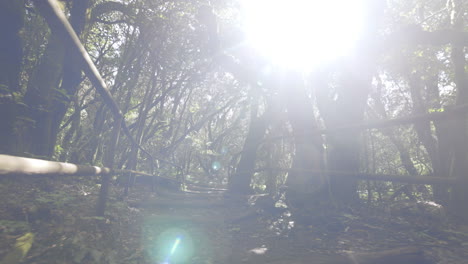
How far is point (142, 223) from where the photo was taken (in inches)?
136

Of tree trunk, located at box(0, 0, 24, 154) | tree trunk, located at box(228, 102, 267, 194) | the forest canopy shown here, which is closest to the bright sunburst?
the forest canopy

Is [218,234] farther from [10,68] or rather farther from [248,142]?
[248,142]

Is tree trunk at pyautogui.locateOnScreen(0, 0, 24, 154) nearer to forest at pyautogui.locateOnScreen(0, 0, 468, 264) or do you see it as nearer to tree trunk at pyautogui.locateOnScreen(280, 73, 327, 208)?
forest at pyautogui.locateOnScreen(0, 0, 468, 264)

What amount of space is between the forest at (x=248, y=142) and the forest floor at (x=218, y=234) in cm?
2

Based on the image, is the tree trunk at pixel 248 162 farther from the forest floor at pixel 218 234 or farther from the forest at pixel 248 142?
the forest floor at pixel 218 234

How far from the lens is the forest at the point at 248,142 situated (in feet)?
7.18

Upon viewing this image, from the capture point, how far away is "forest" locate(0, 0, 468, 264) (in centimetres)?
219

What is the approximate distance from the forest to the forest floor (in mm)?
25

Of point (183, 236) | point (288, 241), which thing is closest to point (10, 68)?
point (183, 236)

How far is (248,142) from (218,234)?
508 centimetres

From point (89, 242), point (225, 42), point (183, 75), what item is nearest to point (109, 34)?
point (183, 75)

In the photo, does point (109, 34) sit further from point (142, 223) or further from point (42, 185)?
point (142, 223)

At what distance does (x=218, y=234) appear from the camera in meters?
3.30

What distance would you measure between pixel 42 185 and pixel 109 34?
536 cm
